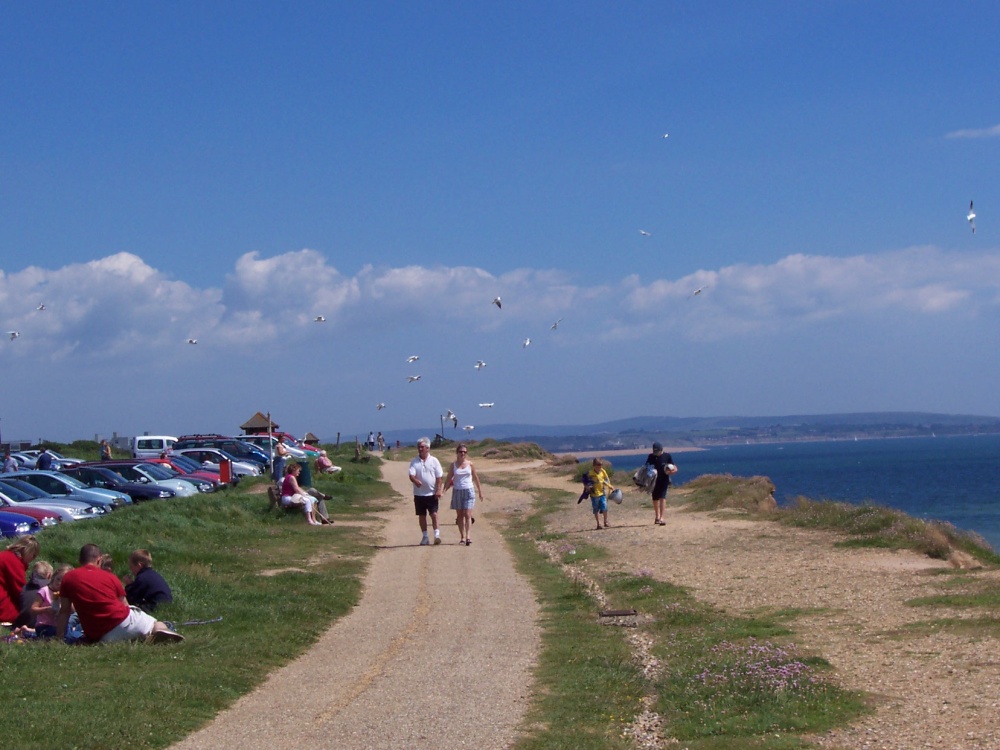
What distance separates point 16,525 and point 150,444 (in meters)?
26.7

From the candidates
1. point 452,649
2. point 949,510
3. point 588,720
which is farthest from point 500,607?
point 949,510

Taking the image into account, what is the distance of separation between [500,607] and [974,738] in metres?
6.73

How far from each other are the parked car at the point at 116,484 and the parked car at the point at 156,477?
1.21 ft

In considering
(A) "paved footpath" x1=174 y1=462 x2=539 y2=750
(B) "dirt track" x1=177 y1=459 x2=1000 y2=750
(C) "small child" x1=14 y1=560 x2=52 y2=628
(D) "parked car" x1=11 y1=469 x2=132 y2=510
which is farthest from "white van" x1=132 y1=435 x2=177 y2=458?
(C) "small child" x1=14 y1=560 x2=52 y2=628

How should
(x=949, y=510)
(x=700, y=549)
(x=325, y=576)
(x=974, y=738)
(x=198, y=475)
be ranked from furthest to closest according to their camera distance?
(x=949, y=510) < (x=198, y=475) < (x=700, y=549) < (x=325, y=576) < (x=974, y=738)

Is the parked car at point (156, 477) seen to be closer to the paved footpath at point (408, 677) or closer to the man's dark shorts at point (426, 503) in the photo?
the man's dark shorts at point (426, 503)

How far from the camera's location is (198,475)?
33.5m

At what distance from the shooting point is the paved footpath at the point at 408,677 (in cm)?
743

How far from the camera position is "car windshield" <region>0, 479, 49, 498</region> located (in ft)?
79.0

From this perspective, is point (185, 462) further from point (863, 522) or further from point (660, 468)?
point (863, 522)

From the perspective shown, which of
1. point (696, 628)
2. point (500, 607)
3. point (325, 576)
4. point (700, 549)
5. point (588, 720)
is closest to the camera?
point (588, 720)

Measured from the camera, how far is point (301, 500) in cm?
2272

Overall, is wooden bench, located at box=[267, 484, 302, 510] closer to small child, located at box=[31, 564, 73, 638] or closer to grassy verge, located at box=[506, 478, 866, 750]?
grassy verge, located at box=[506, 478, 866, 750]

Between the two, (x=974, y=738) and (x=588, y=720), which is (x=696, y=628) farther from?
(x=974, y=738)
